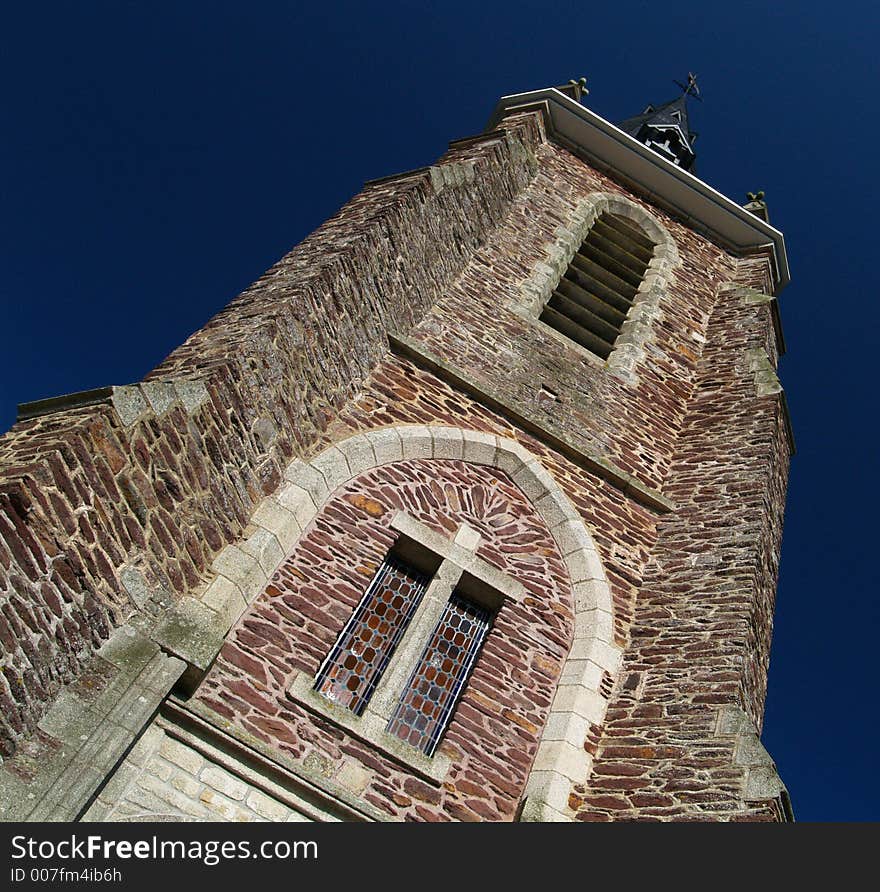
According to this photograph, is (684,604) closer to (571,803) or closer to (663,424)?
(571,803)

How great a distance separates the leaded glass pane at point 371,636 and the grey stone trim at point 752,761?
243 cm

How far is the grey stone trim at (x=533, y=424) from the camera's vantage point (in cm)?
896

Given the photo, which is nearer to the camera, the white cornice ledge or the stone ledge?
the stone ledge

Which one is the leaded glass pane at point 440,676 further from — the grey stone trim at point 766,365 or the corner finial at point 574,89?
the corner finial at point 574,89

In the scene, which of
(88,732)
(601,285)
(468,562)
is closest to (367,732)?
(468,562)

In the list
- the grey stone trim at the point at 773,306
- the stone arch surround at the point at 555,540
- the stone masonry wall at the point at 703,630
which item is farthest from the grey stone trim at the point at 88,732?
the grey stone trim at the point at 773,306

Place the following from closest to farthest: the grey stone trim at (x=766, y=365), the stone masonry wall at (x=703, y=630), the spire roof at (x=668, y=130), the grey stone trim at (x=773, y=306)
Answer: the stone masonry wall at (x=703, y=630) → the grey stone trim at (x=766, y=365) → the grey stone trim at (x=773, y=306) → the spire roof at (x=668, y=130)

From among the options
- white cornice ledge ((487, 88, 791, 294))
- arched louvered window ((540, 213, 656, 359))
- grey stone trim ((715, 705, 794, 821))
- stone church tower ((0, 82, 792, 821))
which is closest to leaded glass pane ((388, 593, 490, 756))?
stone church tower ((0, 82, 792, 821))

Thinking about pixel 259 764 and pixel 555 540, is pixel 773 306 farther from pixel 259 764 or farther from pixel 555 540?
pixel 259 764

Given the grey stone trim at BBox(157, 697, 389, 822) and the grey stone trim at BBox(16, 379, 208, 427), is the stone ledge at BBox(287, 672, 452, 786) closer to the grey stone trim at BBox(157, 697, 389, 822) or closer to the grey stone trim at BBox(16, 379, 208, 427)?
the grey stone trim at BBox(157, 697, 389, 822)

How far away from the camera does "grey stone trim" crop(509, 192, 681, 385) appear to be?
36.2 ft

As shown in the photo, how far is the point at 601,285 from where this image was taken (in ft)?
41.3

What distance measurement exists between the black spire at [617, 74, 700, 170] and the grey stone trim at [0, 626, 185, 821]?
18081 mm

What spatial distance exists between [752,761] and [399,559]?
3.01 metres
